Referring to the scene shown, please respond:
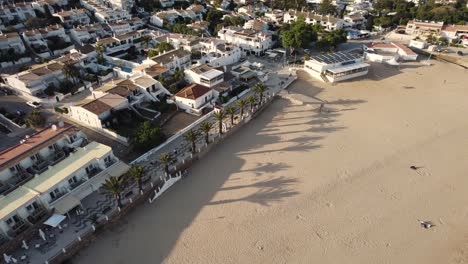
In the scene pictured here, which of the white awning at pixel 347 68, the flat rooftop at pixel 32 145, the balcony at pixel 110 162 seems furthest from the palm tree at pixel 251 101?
the flat rooftop at pixel 32 145

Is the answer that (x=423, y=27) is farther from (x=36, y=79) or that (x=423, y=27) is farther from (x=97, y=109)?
(x=36, y=79)

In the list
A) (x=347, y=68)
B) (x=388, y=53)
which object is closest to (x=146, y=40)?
(x=347, y=68)

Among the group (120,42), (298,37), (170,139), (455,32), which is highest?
(455,32)

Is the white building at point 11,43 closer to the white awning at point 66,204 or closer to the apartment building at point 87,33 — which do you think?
the apartment building at point 87,33

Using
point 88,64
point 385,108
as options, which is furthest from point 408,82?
point 88,64

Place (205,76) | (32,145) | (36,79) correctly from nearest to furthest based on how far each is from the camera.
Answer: (32,145) < (36,79) < (205,76)

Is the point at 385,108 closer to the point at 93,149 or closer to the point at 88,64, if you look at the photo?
the point at 93,149
